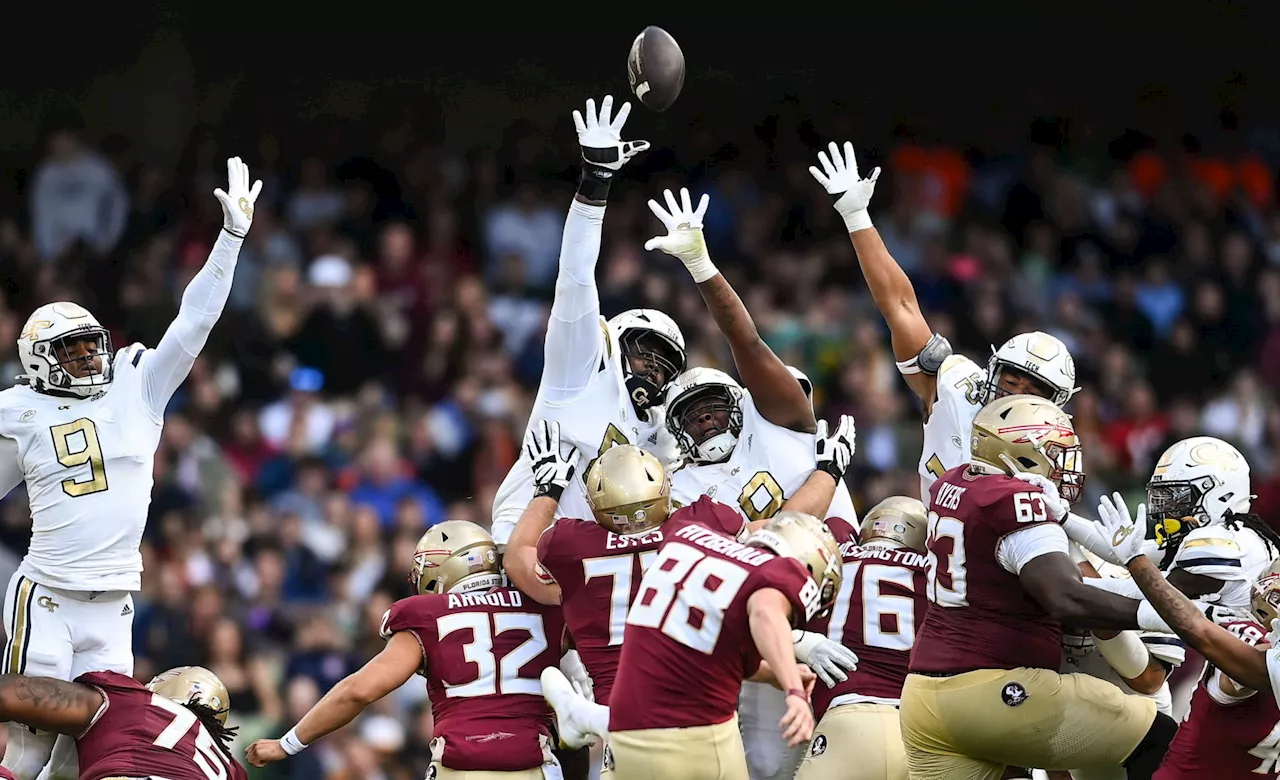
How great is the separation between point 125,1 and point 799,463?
29.0ft

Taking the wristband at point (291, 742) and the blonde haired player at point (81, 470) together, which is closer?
the wristband at point (291, 742)

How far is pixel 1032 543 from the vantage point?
248 inches

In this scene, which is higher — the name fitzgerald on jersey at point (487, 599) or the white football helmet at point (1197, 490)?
the white football helmet at point (1197, 490)

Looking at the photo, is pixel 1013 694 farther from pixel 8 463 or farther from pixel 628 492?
pixel 8 463

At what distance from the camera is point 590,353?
25.8 feet

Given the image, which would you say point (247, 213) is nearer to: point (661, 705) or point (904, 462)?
point (661, 705)

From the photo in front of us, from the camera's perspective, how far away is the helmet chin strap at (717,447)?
25.6 feet

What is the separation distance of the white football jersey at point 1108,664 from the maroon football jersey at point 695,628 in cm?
144

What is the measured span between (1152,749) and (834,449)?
1807mm

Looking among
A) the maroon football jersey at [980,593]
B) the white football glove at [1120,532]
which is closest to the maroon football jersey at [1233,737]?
the maroon football jersey at [980,593]

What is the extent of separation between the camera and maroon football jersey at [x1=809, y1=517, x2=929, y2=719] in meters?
7.34

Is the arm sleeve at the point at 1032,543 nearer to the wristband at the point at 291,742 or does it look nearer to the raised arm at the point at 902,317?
the raised arm at the point at 902,317

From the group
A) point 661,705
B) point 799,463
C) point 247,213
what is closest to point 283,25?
point 247,213

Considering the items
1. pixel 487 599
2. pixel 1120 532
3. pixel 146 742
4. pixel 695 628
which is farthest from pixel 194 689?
pixel 1120 532
